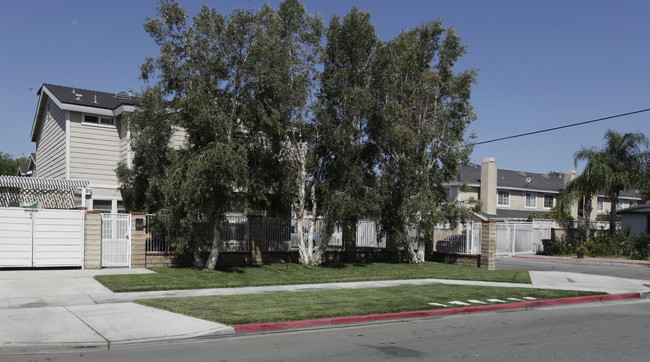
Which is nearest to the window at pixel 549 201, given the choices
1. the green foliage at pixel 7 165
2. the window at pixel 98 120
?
the window at pixel 98 120

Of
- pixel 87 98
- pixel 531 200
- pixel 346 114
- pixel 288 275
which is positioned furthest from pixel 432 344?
pixel 531 200

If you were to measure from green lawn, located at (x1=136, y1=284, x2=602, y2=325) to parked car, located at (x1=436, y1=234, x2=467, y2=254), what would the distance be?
8.75 metres

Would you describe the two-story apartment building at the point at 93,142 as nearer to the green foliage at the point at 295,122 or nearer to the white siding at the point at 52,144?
the white siding at the point at 52,144

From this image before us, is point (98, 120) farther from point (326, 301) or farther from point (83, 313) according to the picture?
point (326, 301)

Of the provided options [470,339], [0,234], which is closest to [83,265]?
[0,234]

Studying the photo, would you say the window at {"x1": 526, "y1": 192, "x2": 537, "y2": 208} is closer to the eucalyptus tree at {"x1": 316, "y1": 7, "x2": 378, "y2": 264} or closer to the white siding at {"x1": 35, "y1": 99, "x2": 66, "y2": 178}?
the eucalyptus tree at {"x1": 316, "y1": 7, "x2": 378, "y2": 264}

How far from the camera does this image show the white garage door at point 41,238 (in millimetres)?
16344

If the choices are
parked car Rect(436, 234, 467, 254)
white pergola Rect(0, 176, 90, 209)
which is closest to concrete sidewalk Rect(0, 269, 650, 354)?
white pergola Rect(0, 176, 90, 209)

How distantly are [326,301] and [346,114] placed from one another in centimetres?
916

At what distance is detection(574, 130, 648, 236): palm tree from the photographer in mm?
31656

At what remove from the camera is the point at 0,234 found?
Result: 1627 centimetres

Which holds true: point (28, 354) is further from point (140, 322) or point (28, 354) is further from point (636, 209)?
point (636, 209)

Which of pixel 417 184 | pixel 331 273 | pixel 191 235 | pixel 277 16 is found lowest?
pixel 331 273

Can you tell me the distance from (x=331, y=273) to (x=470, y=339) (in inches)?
401
